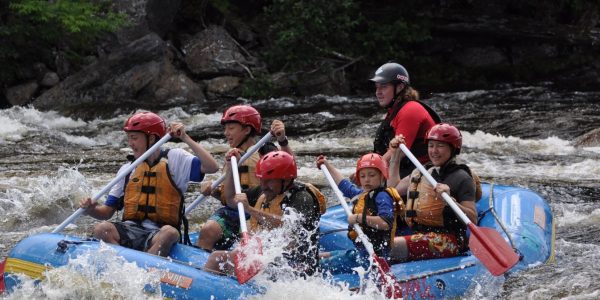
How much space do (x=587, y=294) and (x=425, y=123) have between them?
1.70 m

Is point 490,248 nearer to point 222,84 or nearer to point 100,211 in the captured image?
point 100,211

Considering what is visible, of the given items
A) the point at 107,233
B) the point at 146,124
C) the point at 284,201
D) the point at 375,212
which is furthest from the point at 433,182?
the point at 107,233

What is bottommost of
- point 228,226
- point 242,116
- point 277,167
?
point 228,226

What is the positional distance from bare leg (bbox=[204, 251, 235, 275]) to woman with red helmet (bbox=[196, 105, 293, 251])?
65 cm

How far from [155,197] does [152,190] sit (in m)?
0.05

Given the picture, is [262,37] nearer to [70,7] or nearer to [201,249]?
[70,7]

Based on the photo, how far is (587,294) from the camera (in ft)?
20.8

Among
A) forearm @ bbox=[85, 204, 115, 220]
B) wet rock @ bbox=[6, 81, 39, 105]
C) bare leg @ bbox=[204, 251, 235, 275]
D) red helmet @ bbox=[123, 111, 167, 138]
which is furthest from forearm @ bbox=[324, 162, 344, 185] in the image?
wet rock @ bbox=[6, 81, 39, 105]

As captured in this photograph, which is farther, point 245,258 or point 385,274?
point 385,274

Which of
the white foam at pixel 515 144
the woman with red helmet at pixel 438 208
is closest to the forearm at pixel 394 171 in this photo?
the woman with red helmet at pixel 438 208

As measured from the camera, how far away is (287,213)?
5.81 metres

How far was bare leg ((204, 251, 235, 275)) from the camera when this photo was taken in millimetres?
5812

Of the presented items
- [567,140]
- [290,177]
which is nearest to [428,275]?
[290,177]

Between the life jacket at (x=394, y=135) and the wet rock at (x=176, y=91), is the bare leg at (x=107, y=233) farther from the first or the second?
the wet rock at (x=176, y=91)
